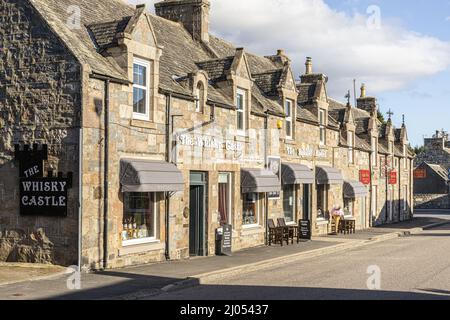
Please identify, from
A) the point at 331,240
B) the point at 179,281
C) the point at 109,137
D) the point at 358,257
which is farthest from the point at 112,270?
the point at 331,240

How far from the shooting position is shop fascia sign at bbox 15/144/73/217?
16.3 m

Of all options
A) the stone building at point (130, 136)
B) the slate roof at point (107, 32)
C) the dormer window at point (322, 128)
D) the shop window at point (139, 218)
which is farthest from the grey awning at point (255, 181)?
the dormer window at point (322, 128)

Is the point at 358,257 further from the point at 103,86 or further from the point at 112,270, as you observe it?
the point at 103,86

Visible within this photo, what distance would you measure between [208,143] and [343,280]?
7562mm

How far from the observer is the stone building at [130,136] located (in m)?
16.3

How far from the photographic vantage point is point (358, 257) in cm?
Answer: 2152

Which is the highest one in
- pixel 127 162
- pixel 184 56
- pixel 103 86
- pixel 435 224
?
pixel 184 56

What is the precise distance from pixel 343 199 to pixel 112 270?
20.8 m

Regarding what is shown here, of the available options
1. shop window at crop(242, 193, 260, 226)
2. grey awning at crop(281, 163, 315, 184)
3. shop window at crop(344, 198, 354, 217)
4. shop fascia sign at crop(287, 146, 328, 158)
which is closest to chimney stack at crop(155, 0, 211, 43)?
shop fascia sign at crop(287, 146, 328, 158)

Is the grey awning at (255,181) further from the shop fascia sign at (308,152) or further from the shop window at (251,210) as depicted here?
→ the shop fascia sign at (308,152)

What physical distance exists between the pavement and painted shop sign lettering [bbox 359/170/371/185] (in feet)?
47.1

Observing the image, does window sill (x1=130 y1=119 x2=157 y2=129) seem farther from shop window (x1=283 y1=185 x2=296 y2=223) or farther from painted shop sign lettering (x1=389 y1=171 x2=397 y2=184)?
painted shop sign lettering (x1=389 y1=171 x2=397 y2=184)

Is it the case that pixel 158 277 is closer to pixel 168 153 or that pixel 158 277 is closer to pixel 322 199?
pixel 168 153

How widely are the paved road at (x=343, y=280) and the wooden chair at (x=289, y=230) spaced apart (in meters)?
3.39
